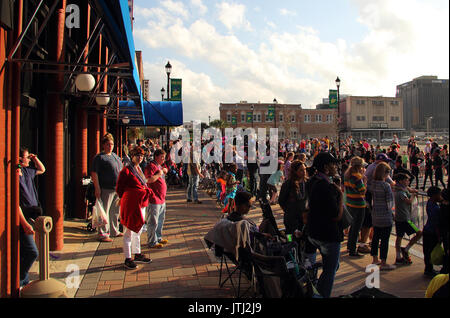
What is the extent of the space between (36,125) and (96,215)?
2.09 meters

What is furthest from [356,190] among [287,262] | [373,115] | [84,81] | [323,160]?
[373,115]

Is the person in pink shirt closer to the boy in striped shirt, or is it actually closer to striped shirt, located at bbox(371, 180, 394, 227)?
striped shirt, located at bbox(371, 180, 394, 227)

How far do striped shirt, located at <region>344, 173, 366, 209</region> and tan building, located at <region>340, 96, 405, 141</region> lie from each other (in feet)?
323

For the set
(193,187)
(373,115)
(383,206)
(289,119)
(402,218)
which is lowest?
(402,218)

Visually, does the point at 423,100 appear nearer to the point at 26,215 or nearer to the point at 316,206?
the point at 316,206

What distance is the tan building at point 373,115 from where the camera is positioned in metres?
99.9

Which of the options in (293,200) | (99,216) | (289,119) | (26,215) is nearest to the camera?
(26,215)

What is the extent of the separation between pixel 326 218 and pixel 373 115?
10501cm

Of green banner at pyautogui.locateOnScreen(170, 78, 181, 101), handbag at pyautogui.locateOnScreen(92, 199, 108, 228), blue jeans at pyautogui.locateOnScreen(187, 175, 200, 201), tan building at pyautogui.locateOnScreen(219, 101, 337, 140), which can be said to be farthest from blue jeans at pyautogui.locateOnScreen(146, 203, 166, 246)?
tan building at pyautogui.locateOnScreen(219, 101, 337, 140)

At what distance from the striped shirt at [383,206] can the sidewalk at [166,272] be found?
81cm

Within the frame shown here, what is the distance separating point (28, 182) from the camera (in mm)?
4773

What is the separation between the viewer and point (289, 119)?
83000 mm
